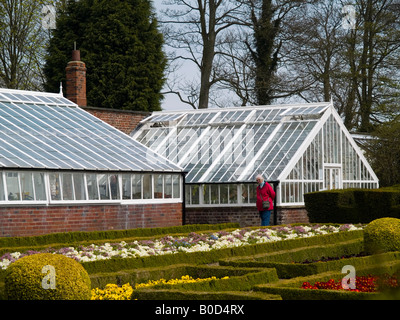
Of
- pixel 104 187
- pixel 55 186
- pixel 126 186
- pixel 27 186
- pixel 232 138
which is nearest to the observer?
pixel 27 186

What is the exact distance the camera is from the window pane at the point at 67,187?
688 inches

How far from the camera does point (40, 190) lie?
1684 cm

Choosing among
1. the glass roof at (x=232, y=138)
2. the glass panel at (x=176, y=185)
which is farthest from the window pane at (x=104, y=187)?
the glass roof at (x=232, y=138)

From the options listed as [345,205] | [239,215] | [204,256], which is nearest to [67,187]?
[239,215]

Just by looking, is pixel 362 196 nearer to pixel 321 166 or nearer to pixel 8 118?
pixel 321 166

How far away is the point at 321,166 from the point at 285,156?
5.51 feet

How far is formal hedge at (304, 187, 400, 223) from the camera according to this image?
20234 millimetres

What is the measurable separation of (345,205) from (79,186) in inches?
299

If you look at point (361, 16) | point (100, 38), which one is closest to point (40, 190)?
point (100, 38)

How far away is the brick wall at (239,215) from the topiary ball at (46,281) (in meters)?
14.2

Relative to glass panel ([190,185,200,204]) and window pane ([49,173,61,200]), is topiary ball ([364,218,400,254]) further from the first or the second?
glass panel ([190,185,200,204])

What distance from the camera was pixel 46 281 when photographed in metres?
7.57

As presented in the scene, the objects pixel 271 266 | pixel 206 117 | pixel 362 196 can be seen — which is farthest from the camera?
pixel 206 117

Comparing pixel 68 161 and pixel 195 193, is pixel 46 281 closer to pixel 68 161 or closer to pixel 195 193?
pixel 68 161
